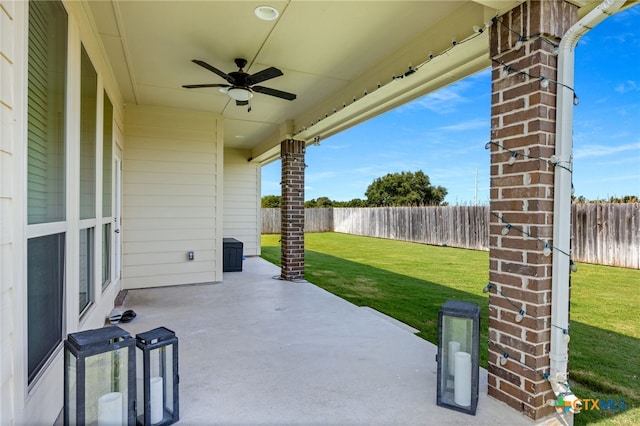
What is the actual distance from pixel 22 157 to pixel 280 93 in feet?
9.07

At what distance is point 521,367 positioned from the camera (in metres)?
2.21

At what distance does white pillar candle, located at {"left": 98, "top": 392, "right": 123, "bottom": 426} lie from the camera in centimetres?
176

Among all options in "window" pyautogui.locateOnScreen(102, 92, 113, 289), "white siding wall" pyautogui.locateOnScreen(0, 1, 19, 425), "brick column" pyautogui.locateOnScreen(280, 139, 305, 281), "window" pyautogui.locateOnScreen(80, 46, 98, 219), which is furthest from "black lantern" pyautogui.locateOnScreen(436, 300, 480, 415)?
"brick column" pyautogui.locateOnScreen(280, 139, 305, 281)

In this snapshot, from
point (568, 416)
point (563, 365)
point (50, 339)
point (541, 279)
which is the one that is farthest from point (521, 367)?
point (50, 339)

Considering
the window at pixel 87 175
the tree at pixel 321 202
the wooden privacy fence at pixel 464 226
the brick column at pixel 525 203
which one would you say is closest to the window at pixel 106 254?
the window at pixel 87 175

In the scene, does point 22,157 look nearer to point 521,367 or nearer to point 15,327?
point 15,327

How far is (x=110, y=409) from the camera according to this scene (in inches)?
69.8

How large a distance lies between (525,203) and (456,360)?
1.07 metres

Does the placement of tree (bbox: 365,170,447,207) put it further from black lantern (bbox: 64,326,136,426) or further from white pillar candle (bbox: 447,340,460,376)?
black lantern (bbox: 64,326,136,426)

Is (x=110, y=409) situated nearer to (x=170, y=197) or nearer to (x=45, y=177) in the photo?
(x=45, y=177)

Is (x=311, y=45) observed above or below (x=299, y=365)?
above

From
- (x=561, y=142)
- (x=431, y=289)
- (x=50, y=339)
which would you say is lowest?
(x=431, y=289)

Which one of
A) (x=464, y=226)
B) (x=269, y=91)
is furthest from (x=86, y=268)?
(x=464, y=226)

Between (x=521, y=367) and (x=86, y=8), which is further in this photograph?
(x=86, y=8)
